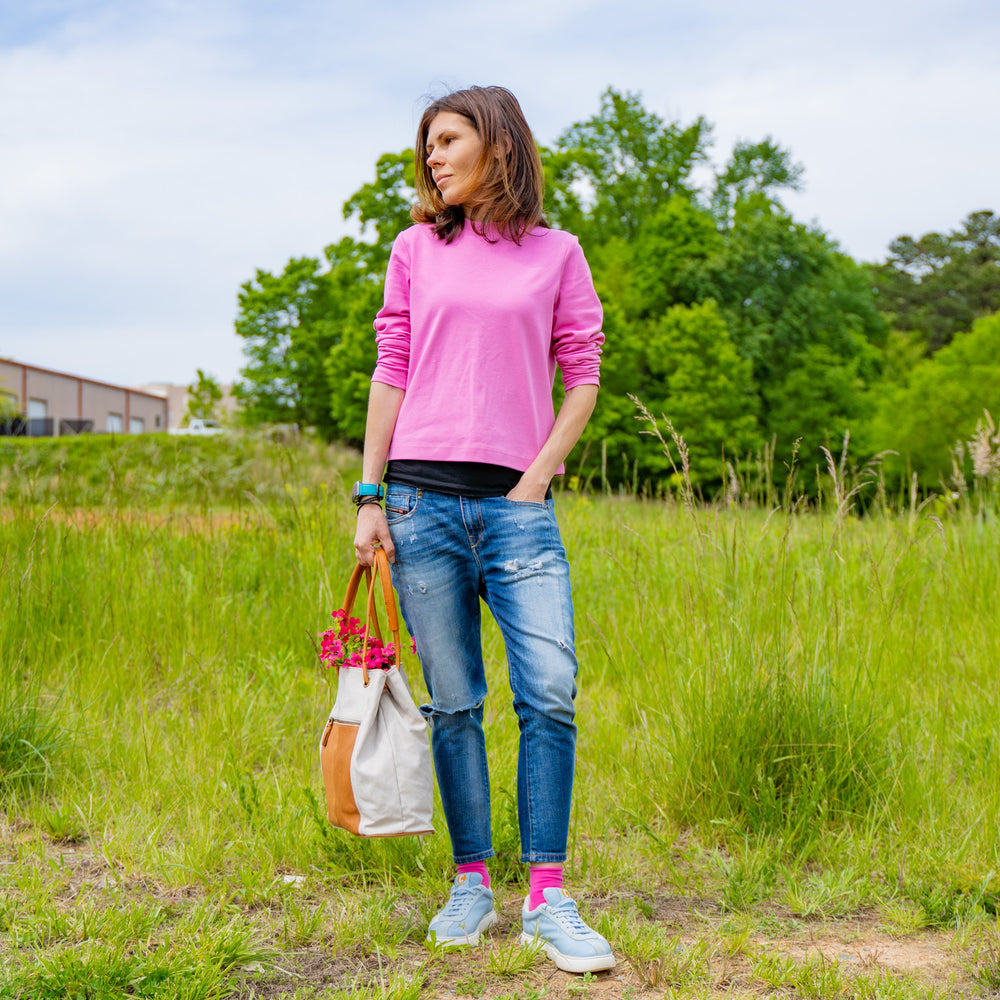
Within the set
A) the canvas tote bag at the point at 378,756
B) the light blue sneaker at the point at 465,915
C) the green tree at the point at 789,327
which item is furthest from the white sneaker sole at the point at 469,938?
the green tree at the point at 789,327

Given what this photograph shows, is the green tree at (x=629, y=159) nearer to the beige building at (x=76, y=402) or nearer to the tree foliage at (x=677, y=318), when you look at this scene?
the tree foliage at (x=677, y=318)

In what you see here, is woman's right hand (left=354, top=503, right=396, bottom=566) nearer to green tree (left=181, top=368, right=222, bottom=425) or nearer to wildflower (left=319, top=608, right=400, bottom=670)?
wildflower (left=319, top=608, right=400, bottom=670)

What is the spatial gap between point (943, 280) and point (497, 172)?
47257 mm

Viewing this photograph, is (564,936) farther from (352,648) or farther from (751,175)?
(751,175)

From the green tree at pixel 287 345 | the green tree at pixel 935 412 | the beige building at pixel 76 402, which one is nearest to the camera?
the green tree at pixel 935 412

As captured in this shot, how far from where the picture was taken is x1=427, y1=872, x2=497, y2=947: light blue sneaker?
2.15 m

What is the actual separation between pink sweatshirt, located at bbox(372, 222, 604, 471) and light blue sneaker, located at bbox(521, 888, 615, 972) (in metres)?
1.02

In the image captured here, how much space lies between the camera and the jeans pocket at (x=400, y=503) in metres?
2.16

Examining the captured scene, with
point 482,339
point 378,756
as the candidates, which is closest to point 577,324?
point 482,339

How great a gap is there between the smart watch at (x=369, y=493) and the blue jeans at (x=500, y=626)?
29 mm

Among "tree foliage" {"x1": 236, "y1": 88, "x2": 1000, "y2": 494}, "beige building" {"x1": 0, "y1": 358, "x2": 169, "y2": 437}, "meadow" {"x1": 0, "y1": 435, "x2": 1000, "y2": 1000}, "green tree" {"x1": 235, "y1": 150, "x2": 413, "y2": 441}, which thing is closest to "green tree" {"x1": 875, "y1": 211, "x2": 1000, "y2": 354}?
"tree foliage" {"x1": 236, "y1": 88, "x2": 1000, "y2": 494}

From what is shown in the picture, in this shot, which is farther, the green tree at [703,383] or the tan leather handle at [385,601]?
the green tree at [703,383]

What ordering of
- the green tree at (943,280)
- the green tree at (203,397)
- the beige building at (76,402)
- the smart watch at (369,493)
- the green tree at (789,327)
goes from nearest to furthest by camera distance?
the smart watch at (369,493) → the green tree at (789,327) → the green tree at (203,397) → the beige building at (76,402) → the green tree at (943,280)

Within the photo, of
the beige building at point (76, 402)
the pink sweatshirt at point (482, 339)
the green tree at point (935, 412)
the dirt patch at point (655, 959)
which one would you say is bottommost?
the dirt patch at point (655, 959)
